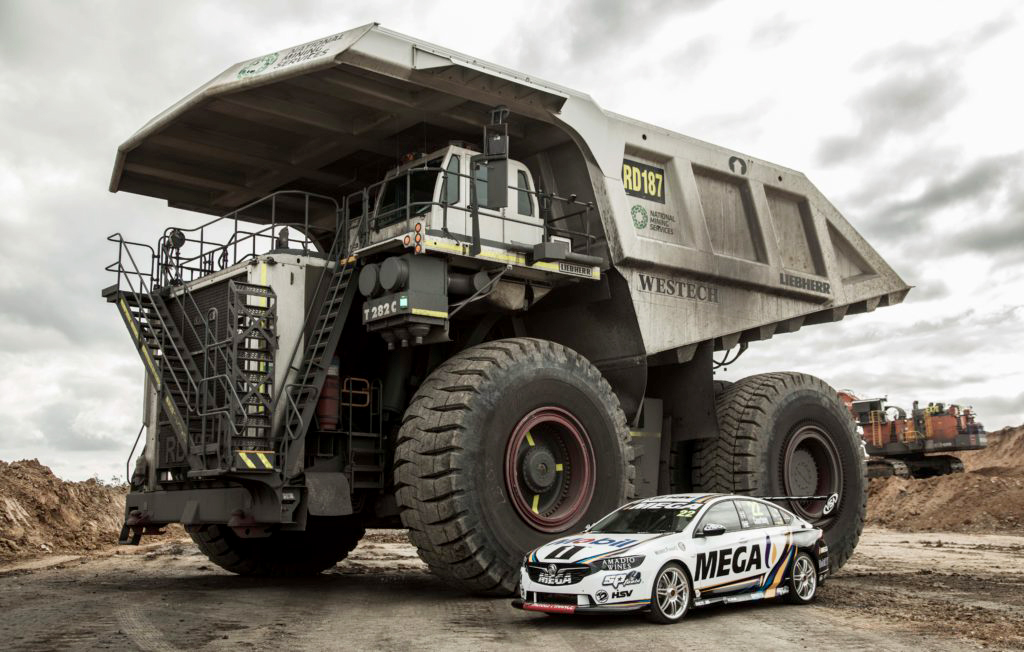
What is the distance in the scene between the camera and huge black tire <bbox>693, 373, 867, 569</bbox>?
51.6 feet

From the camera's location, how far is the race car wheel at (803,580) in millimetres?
12031

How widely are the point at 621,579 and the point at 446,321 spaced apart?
3594 millimetres

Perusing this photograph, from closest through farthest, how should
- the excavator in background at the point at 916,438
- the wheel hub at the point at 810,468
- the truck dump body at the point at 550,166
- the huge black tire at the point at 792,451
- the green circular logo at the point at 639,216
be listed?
1. the truck dump body at the point at 550,166
2. the green circular logo at the point at 639,216
3. the huge black tire at the point at 792,451
4. the wheel hub at the point at 810,468
5. the excavator in background at the point at 916,438

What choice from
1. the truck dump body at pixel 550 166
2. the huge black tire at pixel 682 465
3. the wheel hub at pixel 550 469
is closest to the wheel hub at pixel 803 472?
the huge black tire at pixel 682 465

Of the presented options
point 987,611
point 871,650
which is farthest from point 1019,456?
point 871,650

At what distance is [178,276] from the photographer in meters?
14.0

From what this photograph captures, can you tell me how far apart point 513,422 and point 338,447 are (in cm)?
220

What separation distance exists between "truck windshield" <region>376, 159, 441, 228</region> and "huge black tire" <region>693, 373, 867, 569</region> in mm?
5872

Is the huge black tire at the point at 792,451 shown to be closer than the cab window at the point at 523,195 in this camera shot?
No

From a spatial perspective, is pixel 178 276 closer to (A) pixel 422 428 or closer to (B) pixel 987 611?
(A) pixel 422 428

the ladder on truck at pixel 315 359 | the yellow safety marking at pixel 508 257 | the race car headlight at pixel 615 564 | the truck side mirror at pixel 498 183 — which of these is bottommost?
the race car headlight at pixel 615 564

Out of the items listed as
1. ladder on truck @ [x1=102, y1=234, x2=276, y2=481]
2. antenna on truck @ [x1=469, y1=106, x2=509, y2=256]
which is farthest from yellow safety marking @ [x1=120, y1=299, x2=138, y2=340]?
antenna on truck @ [x1=469, y1=106, x2=509, y2=256]

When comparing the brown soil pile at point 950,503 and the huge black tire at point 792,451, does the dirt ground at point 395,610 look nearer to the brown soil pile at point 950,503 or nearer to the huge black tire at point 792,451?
the huge black tire at point 792,451

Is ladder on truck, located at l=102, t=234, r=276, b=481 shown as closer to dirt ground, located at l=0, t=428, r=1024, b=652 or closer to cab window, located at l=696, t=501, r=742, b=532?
dirt ground, located at l=0, t=428, r=1024, b=652
